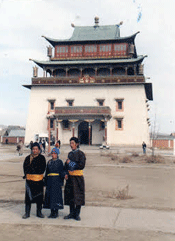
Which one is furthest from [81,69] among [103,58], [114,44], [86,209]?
[86,209]

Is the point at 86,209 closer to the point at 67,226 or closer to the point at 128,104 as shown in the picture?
the point at 67,226

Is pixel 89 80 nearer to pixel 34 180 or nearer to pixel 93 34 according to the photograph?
pixel 93 34

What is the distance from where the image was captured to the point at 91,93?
4103 cm

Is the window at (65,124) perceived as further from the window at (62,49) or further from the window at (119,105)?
the window at (62,49)

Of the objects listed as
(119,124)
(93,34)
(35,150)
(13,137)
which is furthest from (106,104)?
(35,150)

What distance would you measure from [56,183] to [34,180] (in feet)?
1.50

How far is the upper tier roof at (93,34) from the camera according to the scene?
44.1m

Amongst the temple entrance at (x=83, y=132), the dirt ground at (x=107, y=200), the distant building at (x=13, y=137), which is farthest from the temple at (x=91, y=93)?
the dirt ground at (x=107, y=200)

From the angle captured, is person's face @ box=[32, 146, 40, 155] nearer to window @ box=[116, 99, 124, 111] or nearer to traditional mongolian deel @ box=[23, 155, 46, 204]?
traditional mongolian deel @ box=[23, 155, 46, 204]

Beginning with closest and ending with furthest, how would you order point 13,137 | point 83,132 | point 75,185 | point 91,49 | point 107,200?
1. point 75,185
2. point 107,200
3. point 83,132
4. point 91,49
5. point 13,137

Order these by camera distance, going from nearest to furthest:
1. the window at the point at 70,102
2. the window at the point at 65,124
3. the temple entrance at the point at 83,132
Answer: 1. the window at the point at 65,124
2. the temple entrance at the point at 83,132
3. the window at the point at 70,102

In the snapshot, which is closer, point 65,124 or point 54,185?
point 54,185

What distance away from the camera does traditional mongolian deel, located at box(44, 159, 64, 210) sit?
217 inches

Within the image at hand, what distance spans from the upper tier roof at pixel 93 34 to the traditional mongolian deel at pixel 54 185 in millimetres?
39598
